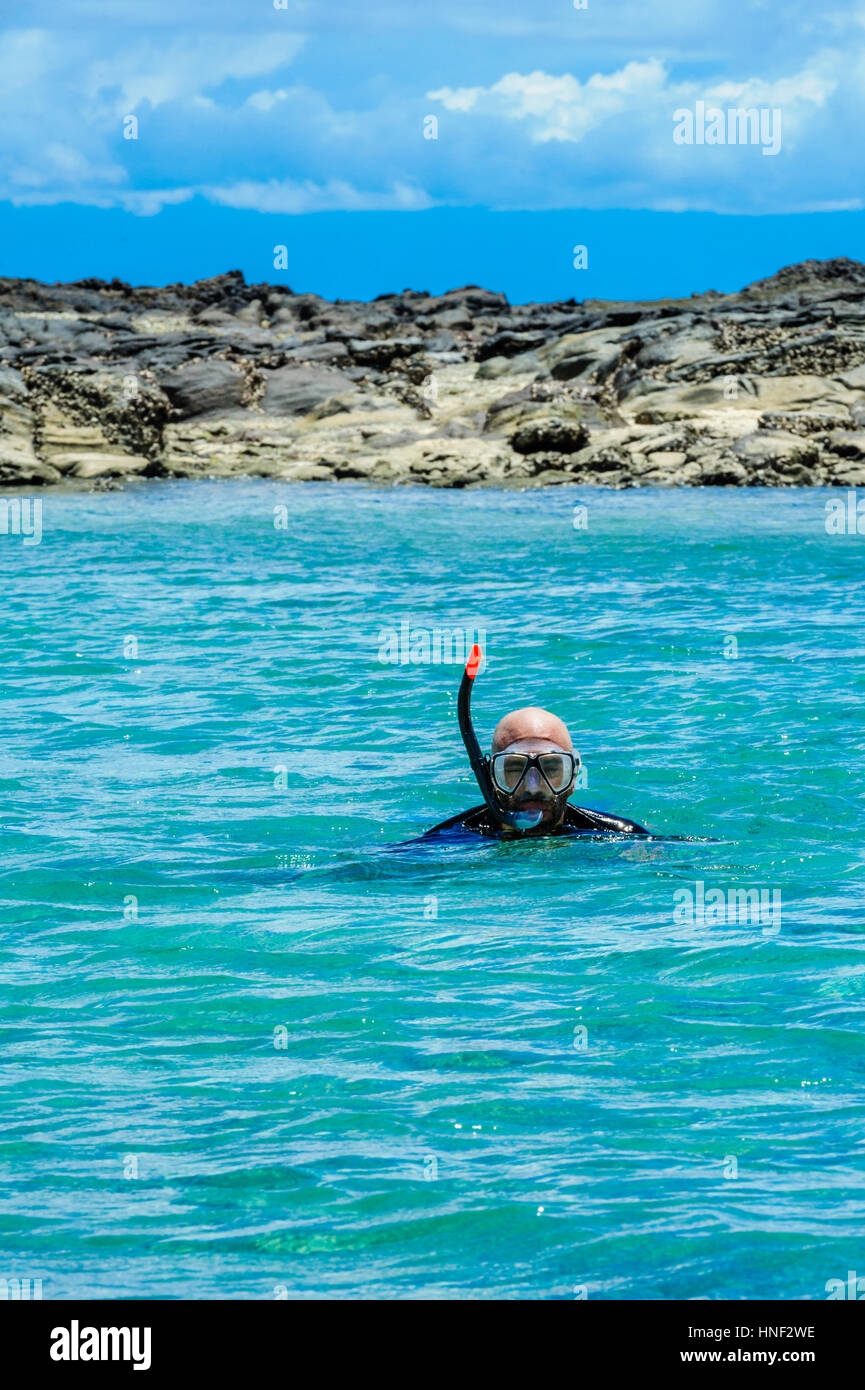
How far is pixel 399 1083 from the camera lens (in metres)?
6.15

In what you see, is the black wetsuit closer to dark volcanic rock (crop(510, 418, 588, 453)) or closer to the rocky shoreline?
the rocky shoreline

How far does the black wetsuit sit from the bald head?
0.42 meters

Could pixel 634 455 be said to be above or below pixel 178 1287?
above

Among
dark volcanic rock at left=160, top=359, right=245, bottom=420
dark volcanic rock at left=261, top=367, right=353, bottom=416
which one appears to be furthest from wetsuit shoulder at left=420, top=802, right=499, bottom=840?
dark volcanic rock at left=160, top=359, right=245, bottom=420

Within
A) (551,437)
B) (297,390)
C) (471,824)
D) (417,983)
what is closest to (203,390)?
(297,390)

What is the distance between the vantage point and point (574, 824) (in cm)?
966

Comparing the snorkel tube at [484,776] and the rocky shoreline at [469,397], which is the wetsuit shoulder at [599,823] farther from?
the rocky shoreline at [469,397]

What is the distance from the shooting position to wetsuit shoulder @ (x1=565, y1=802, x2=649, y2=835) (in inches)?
377

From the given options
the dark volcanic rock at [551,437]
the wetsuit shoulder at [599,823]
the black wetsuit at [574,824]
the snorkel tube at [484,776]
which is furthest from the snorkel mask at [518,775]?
the dark volcanic rock at [551,437]

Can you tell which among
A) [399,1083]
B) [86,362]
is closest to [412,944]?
[399,1083]

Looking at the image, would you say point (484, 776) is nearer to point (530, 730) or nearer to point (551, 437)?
point (530, 730)

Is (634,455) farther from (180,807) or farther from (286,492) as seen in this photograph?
(180,807)

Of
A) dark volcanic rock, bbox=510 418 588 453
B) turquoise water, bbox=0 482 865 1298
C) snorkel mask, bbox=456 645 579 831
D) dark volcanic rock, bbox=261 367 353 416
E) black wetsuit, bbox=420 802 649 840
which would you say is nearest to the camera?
turquoise water, bbox=0 482 865 1298
